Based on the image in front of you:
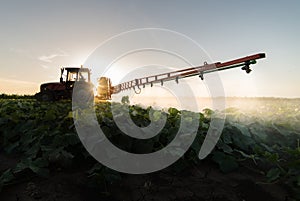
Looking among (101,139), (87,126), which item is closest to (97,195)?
(101,139)

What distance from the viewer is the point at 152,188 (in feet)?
9.73

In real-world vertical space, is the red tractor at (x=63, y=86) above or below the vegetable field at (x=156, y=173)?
above

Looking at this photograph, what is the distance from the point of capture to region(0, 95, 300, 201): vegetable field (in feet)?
9.42

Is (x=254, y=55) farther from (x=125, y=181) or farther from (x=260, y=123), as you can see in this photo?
(x=125, y=181)

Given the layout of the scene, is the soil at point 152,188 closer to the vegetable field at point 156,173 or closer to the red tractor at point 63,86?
the vegetable field at point 156,173

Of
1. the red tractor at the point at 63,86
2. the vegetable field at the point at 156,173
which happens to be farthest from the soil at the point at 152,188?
the red tractor at the point at 63,86

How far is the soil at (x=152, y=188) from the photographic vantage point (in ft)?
9.18

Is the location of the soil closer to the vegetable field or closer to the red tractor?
the vegetable field

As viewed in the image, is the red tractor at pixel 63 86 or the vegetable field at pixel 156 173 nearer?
the vegetable field at pixel 156 173

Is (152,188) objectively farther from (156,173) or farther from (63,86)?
(63,86)

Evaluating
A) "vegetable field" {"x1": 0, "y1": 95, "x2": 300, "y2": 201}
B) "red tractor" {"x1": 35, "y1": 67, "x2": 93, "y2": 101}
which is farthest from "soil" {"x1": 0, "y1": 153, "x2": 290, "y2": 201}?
"red tractor" {"x1": 35, "y1": 67, "x2": 93, "y2": 101}

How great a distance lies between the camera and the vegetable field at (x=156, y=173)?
2.87m

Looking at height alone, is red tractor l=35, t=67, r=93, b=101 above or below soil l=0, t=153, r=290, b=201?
above

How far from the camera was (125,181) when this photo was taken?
3.10 meters
